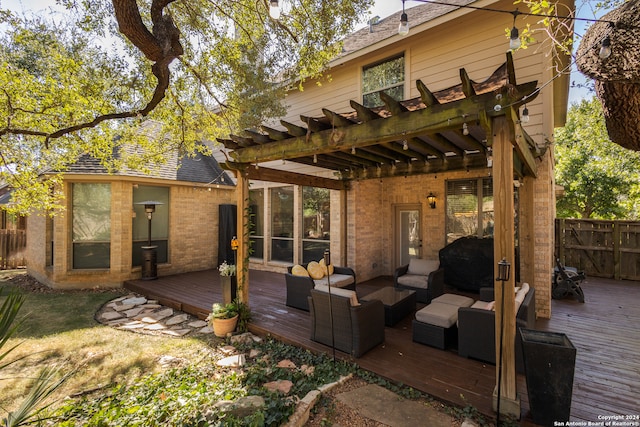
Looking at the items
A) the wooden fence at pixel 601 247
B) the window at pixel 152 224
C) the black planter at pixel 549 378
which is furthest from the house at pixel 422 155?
the wooden fence at pixel 601 247

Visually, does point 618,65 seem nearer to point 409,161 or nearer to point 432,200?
point 409,161

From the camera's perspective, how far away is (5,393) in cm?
345

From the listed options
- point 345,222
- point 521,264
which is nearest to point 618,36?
point 521,264

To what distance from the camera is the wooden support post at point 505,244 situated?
279 centimetres

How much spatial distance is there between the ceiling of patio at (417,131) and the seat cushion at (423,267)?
6.69 ft

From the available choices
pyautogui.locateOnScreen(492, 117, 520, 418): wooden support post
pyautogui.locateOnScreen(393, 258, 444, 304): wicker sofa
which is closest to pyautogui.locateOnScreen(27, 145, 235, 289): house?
pyautogui.locateOnScreen(393, 258, 444, 304): wicker sofa

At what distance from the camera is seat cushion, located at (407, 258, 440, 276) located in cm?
649

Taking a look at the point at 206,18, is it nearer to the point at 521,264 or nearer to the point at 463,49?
the point at 463,49

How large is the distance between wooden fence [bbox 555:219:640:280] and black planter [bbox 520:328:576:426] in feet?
27.1

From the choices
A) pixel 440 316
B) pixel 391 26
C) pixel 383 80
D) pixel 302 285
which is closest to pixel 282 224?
pixel 302 285

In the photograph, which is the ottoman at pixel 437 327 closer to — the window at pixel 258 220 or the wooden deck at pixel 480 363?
the wooden deck at pixel 480 363

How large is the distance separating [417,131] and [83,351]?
561 cm

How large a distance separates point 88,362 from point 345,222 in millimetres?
5590

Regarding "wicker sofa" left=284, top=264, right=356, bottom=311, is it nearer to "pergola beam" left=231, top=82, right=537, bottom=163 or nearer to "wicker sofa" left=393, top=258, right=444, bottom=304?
"wicker sofa" left=393, top=258, right=444, bottom=304
